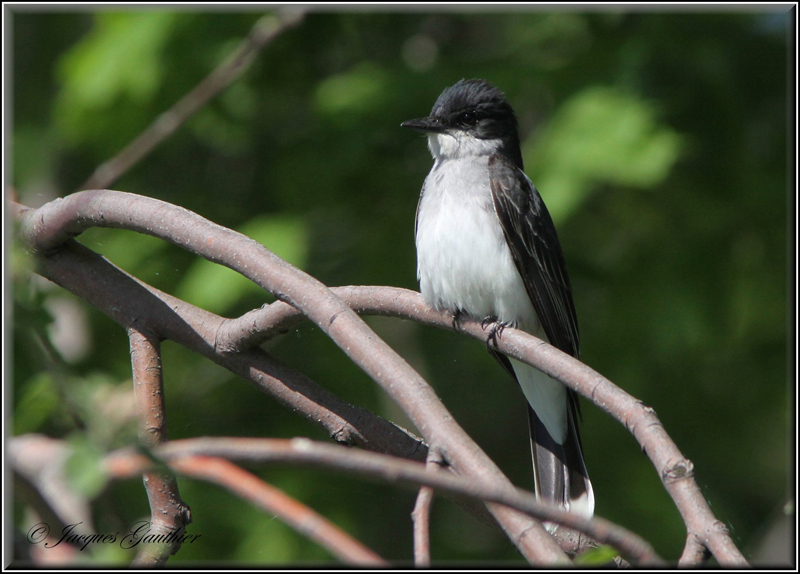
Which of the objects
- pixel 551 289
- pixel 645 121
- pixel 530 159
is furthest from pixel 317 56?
pixel 551 289

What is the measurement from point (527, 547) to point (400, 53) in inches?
205

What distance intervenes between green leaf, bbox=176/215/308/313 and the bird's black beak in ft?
3.53

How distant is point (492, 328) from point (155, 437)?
1378mm

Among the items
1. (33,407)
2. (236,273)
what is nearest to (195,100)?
(236,273)

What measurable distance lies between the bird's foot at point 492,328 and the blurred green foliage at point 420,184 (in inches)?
38.9

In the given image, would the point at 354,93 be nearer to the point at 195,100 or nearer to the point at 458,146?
the point at 195,100

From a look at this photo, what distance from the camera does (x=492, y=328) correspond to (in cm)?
323

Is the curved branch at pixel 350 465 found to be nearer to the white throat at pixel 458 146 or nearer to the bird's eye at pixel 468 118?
the white throat at pixel 458 146

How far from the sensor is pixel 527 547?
153 cm

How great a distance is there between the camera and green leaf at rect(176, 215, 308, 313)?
183 inches

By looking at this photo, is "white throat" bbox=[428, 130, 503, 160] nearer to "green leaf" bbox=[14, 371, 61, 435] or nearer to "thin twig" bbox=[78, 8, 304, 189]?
"thin twig" bbox=[78, 8, 304, 189]

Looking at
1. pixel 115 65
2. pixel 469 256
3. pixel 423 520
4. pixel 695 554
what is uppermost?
pixel 115 65

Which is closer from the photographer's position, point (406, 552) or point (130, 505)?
point (130, 505)

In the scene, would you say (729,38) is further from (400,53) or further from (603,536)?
(603,536)
